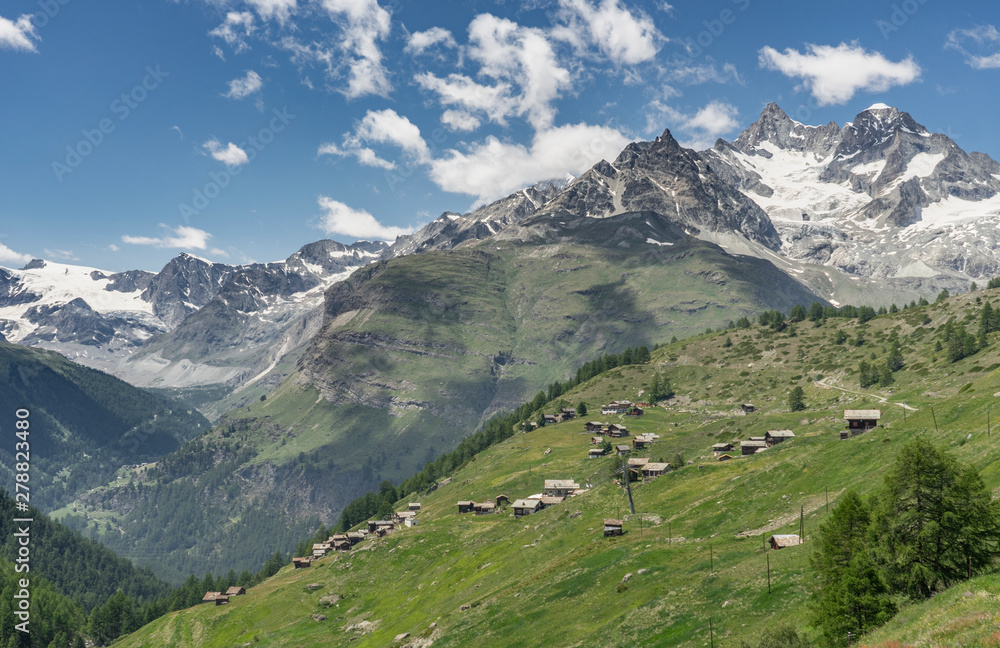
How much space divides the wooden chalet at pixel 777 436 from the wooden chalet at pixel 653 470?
20348mm

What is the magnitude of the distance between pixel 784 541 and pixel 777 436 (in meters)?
66.2

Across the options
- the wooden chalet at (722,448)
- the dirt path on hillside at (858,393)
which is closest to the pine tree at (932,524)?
the dirt path on hillside at (858,393)

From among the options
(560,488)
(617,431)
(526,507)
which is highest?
(617,431)

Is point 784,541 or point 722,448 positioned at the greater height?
point 784,541

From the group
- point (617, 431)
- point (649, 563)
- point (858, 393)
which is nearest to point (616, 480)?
point (649, 563)

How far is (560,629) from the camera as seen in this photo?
65438 millimetres

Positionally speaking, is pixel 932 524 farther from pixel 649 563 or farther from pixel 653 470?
pixel 653 470

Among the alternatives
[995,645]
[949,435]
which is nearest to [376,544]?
[949,435]

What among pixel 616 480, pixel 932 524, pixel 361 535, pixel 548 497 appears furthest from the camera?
pixel 361 535

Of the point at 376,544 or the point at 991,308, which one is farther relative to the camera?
the point at 991,308

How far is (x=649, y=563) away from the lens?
71938 mm

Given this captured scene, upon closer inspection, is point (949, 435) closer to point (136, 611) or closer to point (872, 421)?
point (872, 421)

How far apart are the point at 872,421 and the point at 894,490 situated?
77.8m

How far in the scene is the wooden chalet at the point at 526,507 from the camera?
136 metres
